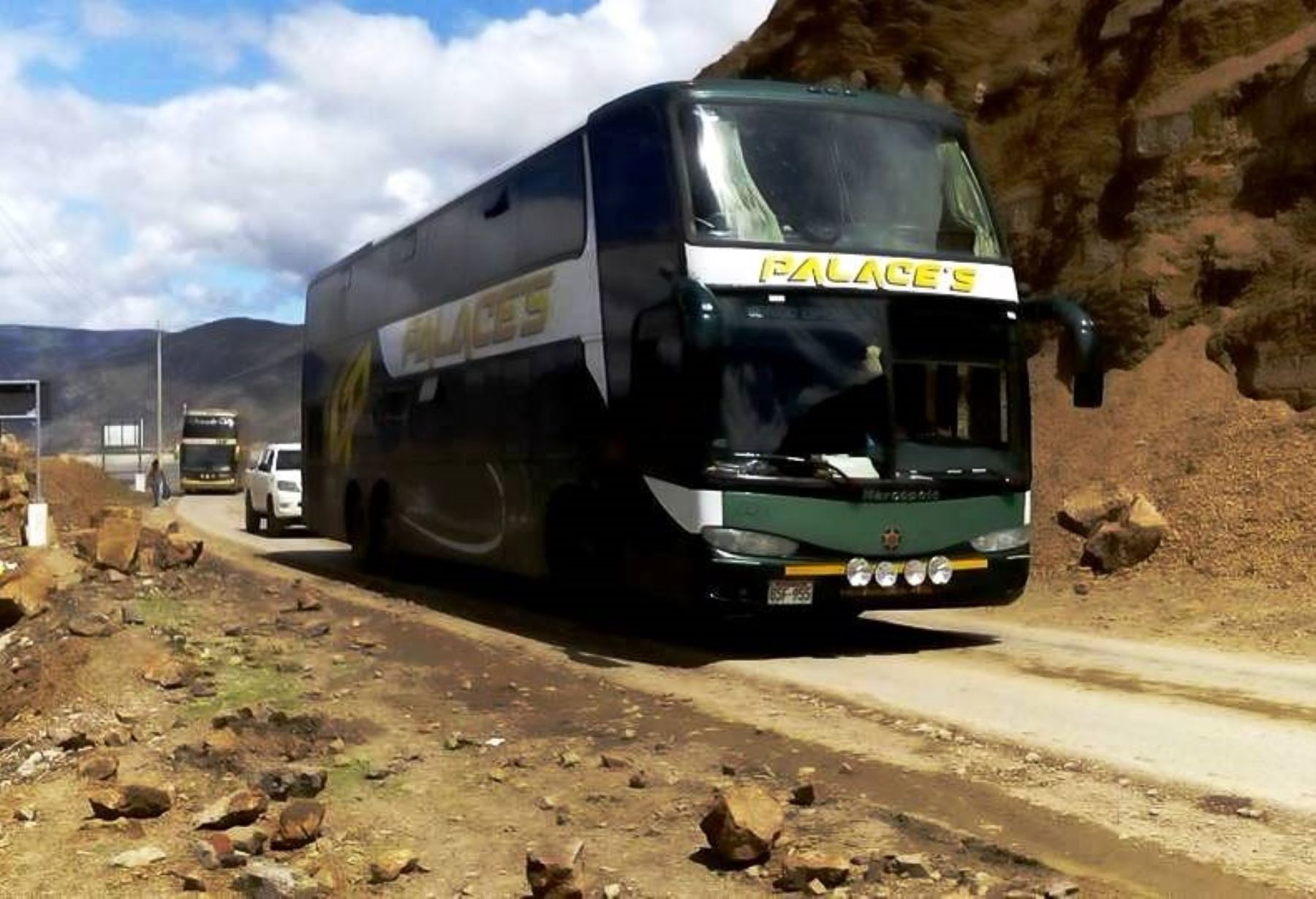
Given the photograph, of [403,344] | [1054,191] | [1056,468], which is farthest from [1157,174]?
[403,344]

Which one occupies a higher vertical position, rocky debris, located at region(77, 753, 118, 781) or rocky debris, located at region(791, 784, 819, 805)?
rocky debris, located at region(791, 784, 819, 805)

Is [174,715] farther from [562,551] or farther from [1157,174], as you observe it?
[1157,174]

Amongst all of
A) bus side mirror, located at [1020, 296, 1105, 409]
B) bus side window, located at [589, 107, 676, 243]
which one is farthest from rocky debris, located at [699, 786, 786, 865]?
bus side mirror, located at [1020, 296, 1105, 409]

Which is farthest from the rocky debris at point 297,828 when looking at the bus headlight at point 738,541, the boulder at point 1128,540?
the boulder at point 1128,540

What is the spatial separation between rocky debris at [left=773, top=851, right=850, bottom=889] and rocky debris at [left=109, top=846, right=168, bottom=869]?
2.54 metres

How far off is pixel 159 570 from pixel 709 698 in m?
10.2

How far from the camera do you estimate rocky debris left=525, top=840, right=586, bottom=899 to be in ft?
15.1

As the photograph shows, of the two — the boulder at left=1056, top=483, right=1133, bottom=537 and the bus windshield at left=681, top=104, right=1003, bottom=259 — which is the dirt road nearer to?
the bus windshield at left=681, top=104, right=1003, bottom=259

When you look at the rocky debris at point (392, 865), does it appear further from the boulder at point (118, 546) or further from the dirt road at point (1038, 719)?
the boulder at point (118, 546)

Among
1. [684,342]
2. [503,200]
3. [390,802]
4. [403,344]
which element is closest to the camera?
[390,802]

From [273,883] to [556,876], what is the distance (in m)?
1.13

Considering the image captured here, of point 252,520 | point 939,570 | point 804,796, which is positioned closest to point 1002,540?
point 939,570

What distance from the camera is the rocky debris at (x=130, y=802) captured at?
598 cm

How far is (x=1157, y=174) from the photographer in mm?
22000
